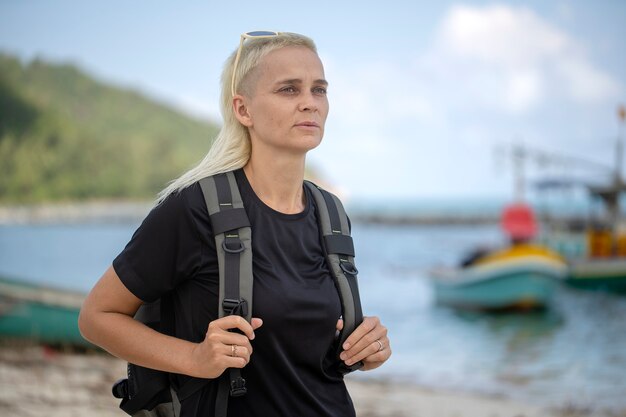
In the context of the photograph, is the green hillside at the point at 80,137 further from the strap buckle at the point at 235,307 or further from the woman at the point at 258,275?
the strap buckle at the point at 235,307

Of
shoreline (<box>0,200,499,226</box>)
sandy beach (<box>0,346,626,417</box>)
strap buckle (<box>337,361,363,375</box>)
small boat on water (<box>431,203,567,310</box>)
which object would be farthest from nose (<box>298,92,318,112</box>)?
shoreline (<box>0,200,499,226</box>)

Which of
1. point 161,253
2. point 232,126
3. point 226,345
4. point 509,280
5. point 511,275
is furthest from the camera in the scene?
point 509,280

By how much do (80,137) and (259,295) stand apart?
13823cm

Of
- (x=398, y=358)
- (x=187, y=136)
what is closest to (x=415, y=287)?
(x=398, y=358)

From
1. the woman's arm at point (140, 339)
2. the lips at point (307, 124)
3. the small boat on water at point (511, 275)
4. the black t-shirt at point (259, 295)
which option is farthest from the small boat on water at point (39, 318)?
the small boat on water at point (511, 275)

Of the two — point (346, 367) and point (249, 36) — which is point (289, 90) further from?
point (346, 367)

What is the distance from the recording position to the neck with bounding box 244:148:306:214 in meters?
2.25

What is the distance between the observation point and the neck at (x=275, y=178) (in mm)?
2252

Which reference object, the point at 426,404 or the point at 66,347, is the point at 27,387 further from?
the point at 426,404

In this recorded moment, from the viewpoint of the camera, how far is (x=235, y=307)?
1.95 metres

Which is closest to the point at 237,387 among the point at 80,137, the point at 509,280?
the point at 509,280

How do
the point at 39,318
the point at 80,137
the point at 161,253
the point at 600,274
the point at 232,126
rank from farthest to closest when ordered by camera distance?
1. the point at 80,137
2. the point at 600,274
3. the point at 39,318
4. the point at 232,126
5. the point at 161,253

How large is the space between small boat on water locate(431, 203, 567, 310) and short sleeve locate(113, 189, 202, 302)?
19418 millimetres

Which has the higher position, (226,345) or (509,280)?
(509,280)
